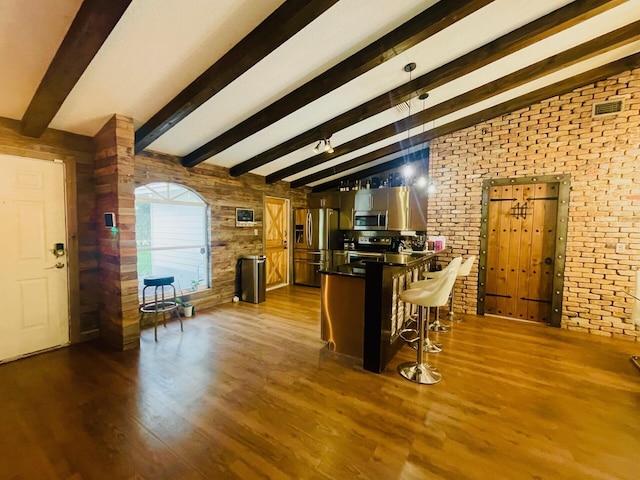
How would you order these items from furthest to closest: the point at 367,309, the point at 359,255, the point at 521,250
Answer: the point at 359,255 < the point at 521,250 < the point at 367,309

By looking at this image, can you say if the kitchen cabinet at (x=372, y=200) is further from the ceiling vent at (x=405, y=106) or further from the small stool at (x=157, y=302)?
the small stool at (x=157, y=302)

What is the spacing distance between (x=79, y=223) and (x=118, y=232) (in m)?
0.74

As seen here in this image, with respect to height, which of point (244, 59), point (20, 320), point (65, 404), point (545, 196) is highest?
point (244, 59)

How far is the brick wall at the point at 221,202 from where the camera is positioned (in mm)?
4148

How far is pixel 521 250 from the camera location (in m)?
4.43

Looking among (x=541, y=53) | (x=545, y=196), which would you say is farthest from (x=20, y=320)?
(x=545, y=196)

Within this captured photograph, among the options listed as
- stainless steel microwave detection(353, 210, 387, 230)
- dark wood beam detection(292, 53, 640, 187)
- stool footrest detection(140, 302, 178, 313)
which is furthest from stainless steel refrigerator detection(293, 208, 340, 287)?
stool footrest detection(140, 302, 178, 313)

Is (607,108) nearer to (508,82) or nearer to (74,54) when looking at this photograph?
(508,82)

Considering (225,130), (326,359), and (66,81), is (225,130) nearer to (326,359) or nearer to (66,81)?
(66,81)

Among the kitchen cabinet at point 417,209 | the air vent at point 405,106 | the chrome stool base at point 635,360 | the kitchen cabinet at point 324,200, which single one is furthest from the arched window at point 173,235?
the chrome stool base at point 635,360

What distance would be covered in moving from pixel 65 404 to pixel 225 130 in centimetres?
332

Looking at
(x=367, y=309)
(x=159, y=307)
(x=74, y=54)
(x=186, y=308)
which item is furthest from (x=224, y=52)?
(x=186, y=308)

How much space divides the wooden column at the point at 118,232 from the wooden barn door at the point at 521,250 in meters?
5.13

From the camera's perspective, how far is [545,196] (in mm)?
4227
